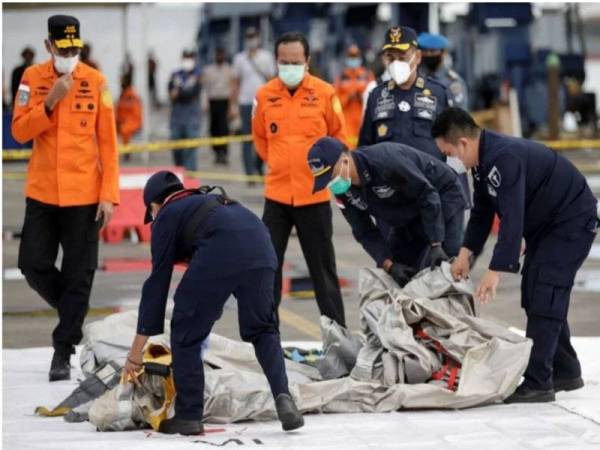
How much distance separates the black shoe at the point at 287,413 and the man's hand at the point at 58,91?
8.01 feet

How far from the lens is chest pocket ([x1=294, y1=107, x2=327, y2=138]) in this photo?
9.95 m

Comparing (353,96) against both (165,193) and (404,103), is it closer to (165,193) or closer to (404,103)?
(404,103)

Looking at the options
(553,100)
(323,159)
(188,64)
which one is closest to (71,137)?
(323,159)

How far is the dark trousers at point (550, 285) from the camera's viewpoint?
8.17 metres

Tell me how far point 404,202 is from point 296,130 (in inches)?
61.6

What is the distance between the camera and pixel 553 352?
824 centimetres

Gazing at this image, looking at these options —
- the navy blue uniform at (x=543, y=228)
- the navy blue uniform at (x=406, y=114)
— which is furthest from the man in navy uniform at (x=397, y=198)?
the navy blue uniform at (x=406, y=114)

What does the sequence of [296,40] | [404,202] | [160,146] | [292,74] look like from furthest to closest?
[160,146] < [296,40] < [292,74] < [404,202]

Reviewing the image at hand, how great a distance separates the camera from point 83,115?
916 centimetres

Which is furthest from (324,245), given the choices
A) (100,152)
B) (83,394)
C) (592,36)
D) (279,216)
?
(592,36)

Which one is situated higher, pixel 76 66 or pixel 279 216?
pixel 76 66

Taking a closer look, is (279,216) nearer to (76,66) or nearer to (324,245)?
(324,245)

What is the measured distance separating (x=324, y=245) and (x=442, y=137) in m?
1.96

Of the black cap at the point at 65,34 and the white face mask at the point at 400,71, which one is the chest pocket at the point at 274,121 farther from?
the black cap at the point at 65,34
